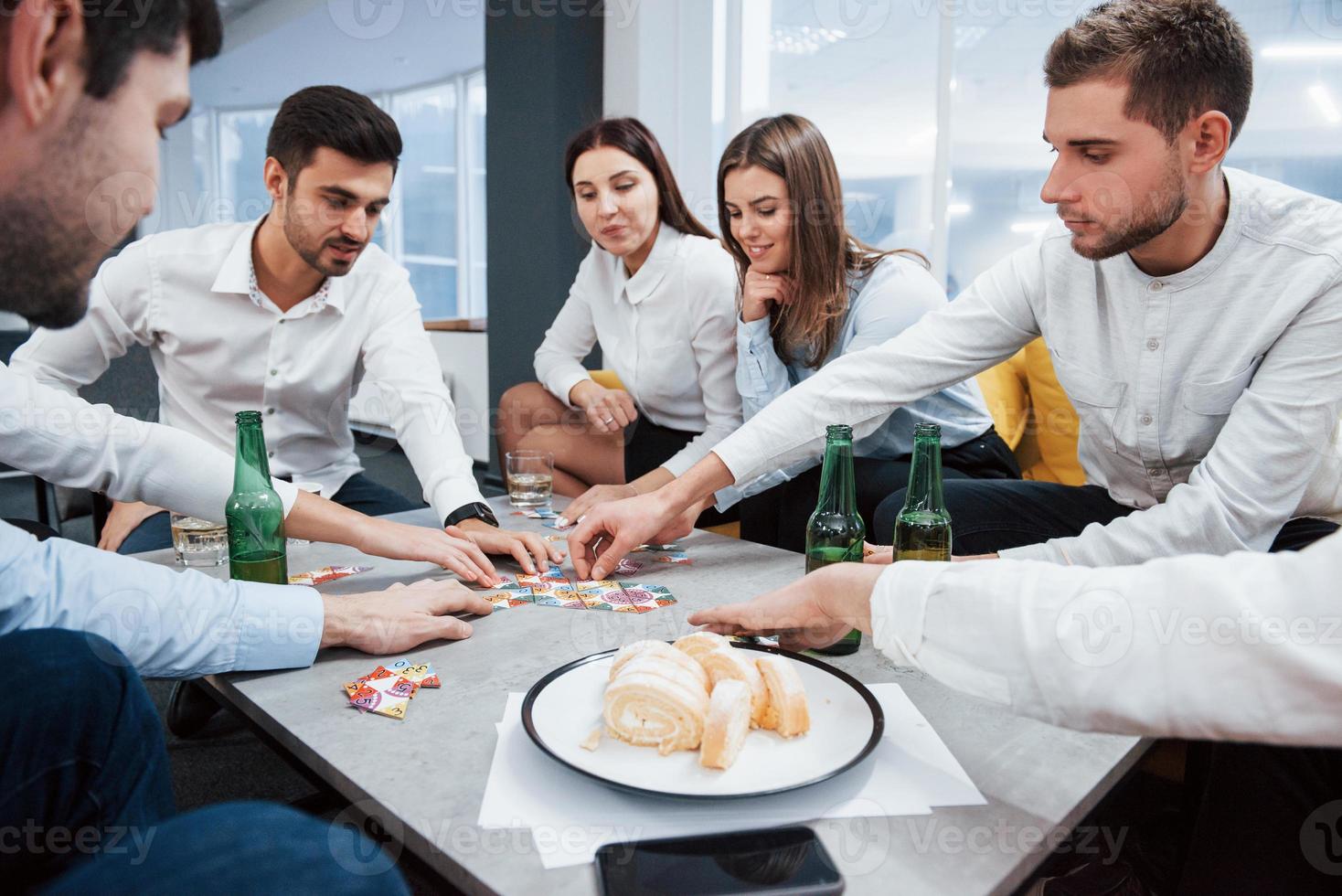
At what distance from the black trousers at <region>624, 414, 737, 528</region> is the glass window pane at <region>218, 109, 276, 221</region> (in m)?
8.36

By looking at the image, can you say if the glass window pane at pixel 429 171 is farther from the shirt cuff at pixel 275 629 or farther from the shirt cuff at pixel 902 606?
the shirt cuff at pixel 902 606

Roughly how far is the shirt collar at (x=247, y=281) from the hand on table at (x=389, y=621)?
124cm

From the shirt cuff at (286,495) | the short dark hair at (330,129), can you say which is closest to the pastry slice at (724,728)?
the shirt cuff at (286,495)

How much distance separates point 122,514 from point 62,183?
155cm

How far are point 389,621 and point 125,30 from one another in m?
0.70

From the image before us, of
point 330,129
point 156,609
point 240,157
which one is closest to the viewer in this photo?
point 156,609

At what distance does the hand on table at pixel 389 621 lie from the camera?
1154mm

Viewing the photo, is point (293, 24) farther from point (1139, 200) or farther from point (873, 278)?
point (1139, 200)

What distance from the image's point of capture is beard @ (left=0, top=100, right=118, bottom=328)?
70cm

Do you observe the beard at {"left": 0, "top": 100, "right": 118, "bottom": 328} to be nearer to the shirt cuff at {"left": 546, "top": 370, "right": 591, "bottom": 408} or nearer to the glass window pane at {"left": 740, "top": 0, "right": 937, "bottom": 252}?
the shirt cuff at {"left": 546, "top": 370, "right": 591, "bottom": 408}

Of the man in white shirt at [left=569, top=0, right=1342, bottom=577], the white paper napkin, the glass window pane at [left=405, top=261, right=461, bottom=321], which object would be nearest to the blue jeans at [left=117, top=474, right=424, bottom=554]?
the man in white shirt at [left=569, top=0, right=1342, bottom=577]

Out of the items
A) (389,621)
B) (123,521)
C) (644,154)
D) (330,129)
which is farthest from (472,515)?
(644,154)

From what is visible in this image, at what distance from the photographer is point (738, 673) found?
917 millimetres

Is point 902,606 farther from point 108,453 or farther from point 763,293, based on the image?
point 763,293
